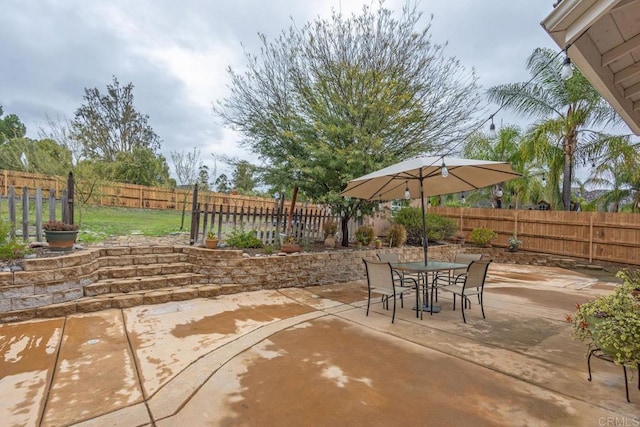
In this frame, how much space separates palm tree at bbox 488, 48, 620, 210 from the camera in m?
9.93

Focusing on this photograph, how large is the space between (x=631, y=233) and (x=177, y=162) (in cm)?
1750

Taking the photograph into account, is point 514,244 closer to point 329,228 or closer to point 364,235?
point 364,235

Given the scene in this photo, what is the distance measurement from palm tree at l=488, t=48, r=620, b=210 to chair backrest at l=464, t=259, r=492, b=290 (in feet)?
29.1

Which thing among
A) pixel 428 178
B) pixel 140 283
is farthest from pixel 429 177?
pixel 140 283

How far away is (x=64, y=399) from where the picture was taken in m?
2.18

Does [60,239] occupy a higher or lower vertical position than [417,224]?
lower

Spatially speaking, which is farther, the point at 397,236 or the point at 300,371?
the point at 397,236

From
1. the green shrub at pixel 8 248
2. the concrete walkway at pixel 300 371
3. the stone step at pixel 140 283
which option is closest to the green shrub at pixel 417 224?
the concrete walkway at pixel 300 371

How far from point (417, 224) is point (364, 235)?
7.21 feet

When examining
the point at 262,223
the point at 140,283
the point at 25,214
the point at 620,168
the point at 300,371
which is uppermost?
the point at 620,168

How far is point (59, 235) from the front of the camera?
4.49 metres

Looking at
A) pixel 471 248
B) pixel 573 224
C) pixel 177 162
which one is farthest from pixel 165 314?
pixel 177 162

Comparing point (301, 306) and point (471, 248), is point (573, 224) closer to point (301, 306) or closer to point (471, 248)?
point (471, 248)

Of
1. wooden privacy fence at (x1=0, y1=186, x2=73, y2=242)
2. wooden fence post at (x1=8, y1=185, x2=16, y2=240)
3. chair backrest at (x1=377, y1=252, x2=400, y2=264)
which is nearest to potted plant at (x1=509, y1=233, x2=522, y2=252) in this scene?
chair backrest at (x1=377, y1=252, x2=400, y2=264)
